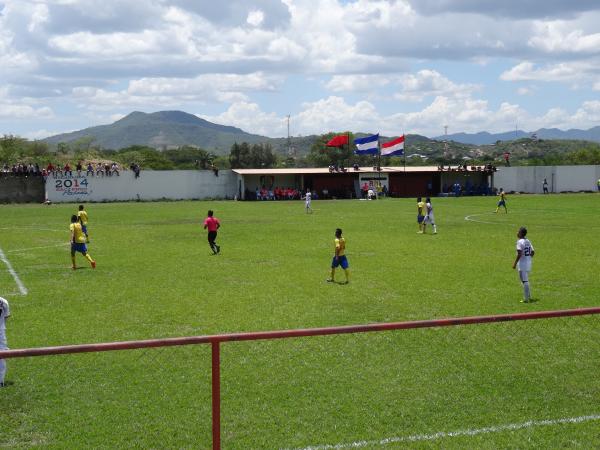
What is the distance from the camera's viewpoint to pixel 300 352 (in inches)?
436

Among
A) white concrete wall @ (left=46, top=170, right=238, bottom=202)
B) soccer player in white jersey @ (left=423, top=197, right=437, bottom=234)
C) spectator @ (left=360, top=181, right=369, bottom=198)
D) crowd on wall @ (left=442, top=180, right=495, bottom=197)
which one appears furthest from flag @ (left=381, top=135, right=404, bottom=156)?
soccer player in white jersey @ (left=423, top=197, right=437, bottom=234)

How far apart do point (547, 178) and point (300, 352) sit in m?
74.6

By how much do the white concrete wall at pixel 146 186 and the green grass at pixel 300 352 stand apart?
4422cm

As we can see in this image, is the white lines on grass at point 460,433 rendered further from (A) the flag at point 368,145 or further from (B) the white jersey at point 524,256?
(A) the flag at point 368,145

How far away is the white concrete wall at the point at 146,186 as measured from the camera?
70.3 m

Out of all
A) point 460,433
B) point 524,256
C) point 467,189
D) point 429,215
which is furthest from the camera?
point 467,189

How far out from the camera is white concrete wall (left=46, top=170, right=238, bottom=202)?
70312mm

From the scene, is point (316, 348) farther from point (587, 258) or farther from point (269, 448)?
point (587, 258)

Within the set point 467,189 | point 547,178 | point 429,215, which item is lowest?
point 429,215

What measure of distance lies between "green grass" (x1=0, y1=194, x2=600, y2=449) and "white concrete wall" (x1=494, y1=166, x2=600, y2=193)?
5402cm

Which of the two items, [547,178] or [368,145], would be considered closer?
[368,145]

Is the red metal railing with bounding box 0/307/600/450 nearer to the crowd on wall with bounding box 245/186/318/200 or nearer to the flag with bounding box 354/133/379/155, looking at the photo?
the flag with bounding box 354/133/379/155

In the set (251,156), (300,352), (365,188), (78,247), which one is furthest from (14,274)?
Answer: (251,156)

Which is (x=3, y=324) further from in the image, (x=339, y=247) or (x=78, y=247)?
(x=78, y=247)
